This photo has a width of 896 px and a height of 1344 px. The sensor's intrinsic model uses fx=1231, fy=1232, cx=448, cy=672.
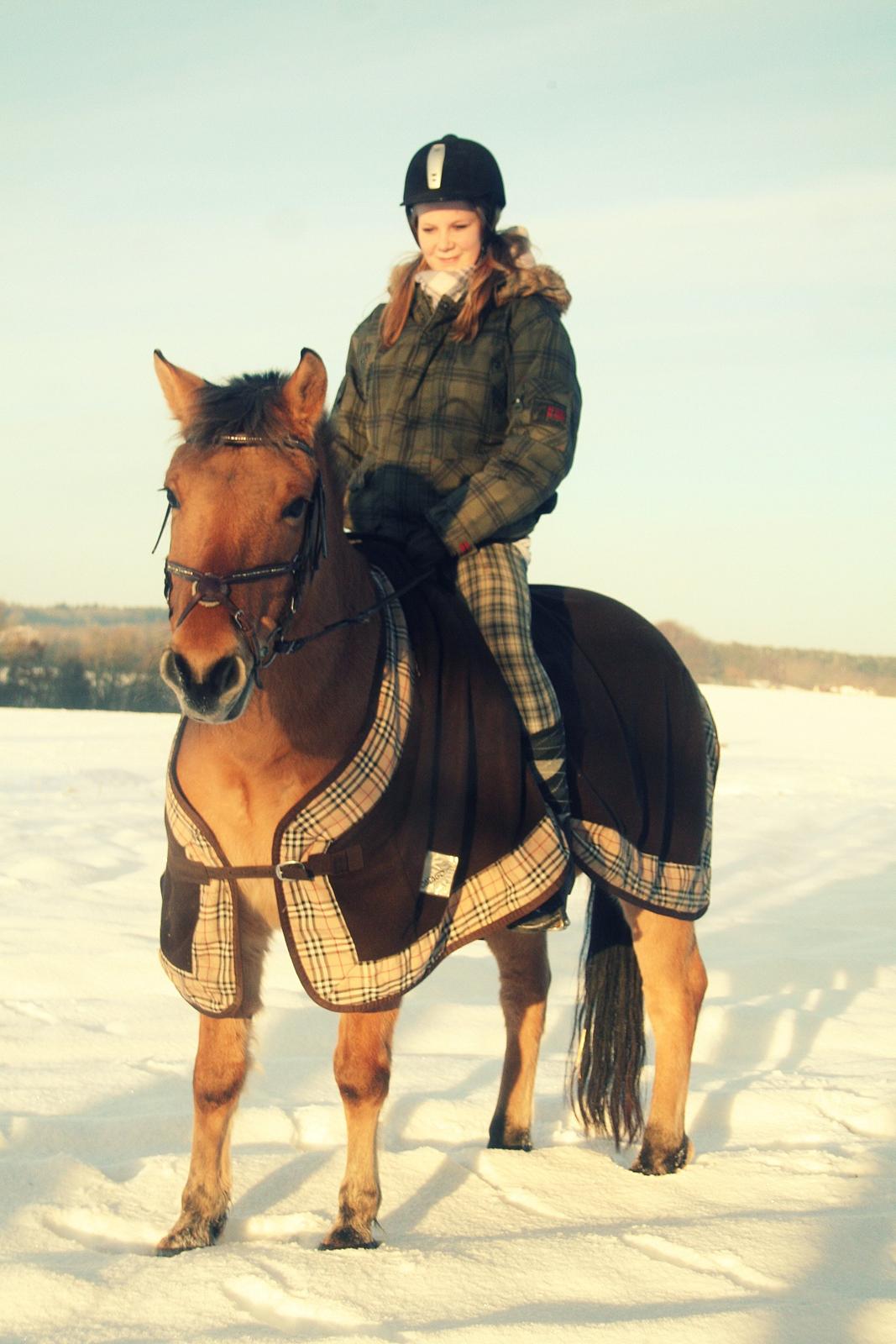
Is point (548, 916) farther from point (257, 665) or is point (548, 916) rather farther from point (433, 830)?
point (257, 665)

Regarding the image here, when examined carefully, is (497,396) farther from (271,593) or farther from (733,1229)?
(733,1229)

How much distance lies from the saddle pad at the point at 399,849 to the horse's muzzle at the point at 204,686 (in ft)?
1.72

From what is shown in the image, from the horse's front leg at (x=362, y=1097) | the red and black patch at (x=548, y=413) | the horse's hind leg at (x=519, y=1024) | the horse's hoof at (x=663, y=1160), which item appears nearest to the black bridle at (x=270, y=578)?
the red and black patch at (x=548, y=413)

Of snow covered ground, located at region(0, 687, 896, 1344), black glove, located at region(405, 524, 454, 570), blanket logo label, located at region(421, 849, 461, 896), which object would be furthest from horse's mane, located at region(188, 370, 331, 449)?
snow covered ground, located at region(0, 687, 896, 1344)

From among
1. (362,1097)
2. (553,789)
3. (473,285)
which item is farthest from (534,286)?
Answer: (362,1097)

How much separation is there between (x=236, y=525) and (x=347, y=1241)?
1.76 meters

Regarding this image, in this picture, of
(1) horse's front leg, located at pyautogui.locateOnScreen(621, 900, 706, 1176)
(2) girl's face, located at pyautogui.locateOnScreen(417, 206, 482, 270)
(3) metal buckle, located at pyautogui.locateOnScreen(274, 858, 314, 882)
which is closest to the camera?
(3) metal buckle, located at pyautogui.locateOnScreen(274, 858, 314, 882)

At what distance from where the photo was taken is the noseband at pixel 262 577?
250cm

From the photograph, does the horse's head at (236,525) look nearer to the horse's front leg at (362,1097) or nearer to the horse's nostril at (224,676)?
the horse's nostril at (224,676)

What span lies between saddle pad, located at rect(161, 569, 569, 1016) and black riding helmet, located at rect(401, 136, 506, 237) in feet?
3.94

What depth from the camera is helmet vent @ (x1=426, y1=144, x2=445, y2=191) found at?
11.8ft

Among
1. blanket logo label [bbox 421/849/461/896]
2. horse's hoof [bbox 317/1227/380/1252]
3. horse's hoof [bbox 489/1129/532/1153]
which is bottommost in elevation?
horse's hoof [bbox 489/1129/532/1153]

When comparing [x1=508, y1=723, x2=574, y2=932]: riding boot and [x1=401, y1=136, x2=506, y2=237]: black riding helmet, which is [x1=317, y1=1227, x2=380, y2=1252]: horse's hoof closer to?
[x1=508, y1=723, x2=574, y2=932]: riding boot

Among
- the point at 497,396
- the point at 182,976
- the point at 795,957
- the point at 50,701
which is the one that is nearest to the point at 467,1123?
the point at 182,976
